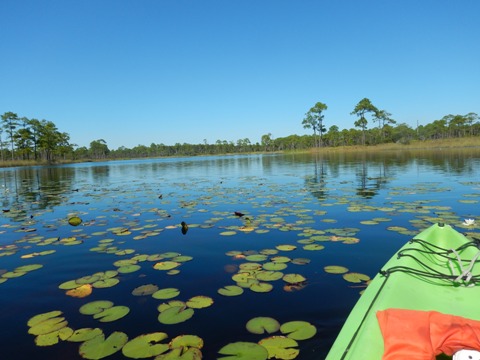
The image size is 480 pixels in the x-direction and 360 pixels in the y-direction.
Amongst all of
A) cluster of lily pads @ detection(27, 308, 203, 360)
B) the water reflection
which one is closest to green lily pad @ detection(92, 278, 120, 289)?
cluster of lily pads @ detection(27, 308, 203, 360)

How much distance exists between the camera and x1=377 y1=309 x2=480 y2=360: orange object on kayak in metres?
1.46

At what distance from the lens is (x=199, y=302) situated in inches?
→ 114

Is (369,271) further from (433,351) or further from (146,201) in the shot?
(146,201)

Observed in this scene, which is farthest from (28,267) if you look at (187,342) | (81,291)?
(187,342)

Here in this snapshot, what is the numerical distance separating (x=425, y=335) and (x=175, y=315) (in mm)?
1973

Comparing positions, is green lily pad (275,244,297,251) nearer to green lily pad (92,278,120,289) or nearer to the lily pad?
green lily pad (92,278,120,289)

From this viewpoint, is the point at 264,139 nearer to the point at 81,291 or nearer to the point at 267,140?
the point at 267,140

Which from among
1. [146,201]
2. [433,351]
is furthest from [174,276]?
[146,201]

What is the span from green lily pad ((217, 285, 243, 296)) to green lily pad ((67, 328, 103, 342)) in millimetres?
1188

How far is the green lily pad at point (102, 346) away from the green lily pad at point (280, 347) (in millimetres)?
1104

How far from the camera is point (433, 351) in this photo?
1.46 m

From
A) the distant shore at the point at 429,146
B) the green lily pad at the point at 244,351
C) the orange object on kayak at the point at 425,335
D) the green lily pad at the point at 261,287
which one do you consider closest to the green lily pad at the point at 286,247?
the green lily pad at the point at 261,287

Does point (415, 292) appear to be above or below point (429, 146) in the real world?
below

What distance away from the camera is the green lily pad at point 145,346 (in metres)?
2.14
